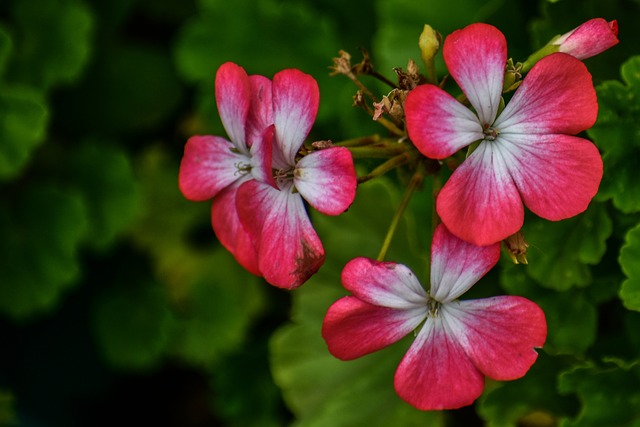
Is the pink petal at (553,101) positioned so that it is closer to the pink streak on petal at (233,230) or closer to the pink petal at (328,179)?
the pink petal at (328,179)

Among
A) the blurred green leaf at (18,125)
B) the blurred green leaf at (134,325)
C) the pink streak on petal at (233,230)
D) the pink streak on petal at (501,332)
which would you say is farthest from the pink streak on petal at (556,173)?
the blurred green leaf at (134,325)

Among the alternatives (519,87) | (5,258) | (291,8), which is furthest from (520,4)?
(5,258)

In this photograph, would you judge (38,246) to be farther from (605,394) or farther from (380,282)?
(605,394)

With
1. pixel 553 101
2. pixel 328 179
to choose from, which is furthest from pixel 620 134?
pixel 328 179

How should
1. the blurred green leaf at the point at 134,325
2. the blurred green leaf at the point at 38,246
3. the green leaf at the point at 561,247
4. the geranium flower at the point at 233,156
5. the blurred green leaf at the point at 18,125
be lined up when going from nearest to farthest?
1. the geranium flower at the point at 233,156
2. the green leaf at the point at 561,247
3. the blurred green leaf at the point at 18,125
4. the blurred green leaf at the point at 38,246
5. the blurred green leaf at the point at 134,325

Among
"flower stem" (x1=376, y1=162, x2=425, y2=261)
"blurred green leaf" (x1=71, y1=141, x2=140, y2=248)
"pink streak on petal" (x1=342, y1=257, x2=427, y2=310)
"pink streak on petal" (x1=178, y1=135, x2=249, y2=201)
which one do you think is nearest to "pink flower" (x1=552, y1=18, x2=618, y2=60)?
"flower stem" (x1=376, y1=162, x2=425, y2=261)

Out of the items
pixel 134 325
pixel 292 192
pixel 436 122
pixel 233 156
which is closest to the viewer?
pixel 436 122
